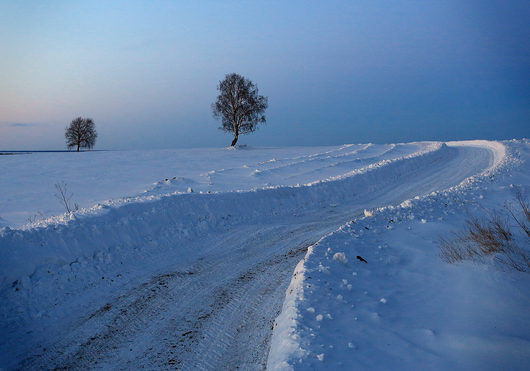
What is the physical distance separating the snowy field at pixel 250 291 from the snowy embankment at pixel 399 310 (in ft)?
0.06

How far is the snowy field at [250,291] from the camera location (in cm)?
366

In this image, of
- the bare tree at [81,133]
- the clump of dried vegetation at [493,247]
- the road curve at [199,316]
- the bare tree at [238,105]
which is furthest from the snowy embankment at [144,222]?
the bare tree at [81,133]

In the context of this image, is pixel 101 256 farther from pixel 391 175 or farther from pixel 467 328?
pixel 391 175

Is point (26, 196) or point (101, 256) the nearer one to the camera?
point (101, 256)

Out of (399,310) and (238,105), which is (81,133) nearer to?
(238,105)

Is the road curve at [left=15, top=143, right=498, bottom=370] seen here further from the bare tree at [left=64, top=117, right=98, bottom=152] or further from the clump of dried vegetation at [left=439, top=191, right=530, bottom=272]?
the bare tree at [left=64, top=117, right=98, bottom=152]

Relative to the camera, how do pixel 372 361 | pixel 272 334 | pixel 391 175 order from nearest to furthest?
pixel 372 361
pixel 272 334
pixel 391 175

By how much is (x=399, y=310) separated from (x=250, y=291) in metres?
2.42

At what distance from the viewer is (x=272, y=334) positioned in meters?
4.18

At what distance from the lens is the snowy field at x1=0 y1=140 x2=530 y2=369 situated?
144 inches

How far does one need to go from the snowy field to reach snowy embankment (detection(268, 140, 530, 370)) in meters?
0.02

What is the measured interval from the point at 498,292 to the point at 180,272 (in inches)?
209

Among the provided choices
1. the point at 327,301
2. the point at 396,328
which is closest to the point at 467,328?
the point at 396,328

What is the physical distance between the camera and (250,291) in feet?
18.1
